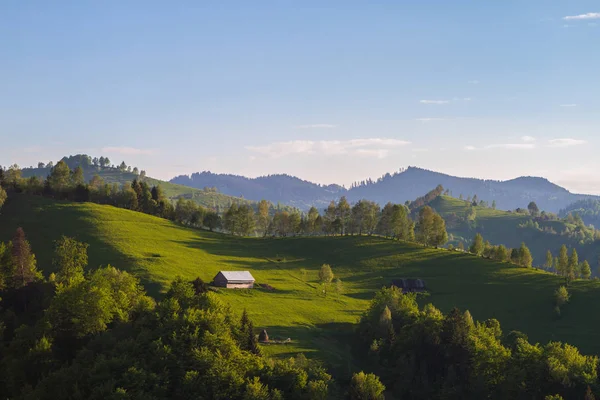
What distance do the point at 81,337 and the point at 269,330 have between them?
100 ft

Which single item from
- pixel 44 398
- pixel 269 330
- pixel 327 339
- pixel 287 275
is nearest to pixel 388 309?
pixel 327 339

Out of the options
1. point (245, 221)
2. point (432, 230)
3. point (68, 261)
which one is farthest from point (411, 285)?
→ point (245, 221)

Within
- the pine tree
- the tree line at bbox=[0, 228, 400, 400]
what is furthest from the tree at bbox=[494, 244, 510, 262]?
the pine tree

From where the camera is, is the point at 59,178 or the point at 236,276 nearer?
the point at 236,276

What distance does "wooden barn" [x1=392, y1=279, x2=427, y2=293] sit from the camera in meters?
130

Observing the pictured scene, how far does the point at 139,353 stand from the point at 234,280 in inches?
1810

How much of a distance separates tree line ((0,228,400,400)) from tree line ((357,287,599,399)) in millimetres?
12961

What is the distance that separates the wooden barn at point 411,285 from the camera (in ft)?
427

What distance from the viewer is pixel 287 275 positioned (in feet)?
451

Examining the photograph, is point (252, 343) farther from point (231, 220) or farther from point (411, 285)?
point (231, 220)

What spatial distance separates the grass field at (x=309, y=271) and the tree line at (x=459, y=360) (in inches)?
265

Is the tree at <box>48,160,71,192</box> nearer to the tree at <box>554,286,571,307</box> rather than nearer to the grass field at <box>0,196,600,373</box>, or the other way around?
the grass field at <box>0,196,600,373</box>

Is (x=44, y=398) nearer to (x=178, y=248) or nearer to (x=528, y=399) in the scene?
(x=528, y=399)

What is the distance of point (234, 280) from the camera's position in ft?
376
